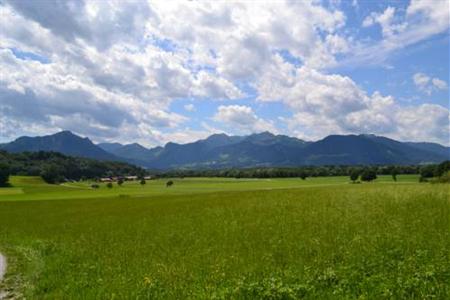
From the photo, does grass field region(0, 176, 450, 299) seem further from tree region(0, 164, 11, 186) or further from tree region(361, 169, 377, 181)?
tree region(0, 164, 11, 186)

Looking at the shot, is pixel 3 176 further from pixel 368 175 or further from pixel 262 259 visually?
pixel 262 259

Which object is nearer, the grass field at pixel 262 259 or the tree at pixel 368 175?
the grass field at pixel 262 259

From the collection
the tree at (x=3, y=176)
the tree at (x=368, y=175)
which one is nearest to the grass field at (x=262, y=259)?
the tree at (x=368, y=175)

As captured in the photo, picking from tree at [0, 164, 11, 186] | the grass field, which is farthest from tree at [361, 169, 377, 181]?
the grass field

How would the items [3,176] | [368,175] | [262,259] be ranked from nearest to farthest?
[262,259], [3,176], [368,175]

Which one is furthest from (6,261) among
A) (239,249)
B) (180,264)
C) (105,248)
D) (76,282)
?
(239,249)

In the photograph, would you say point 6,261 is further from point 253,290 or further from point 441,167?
point 441,167

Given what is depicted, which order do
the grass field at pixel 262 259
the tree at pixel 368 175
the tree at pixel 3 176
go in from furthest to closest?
the tree at pixel 368 175
the tree at pixel 3 176
the grass field at pixel 262 259

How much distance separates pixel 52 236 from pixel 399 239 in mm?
23257

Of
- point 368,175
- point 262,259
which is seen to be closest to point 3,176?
point 368,175

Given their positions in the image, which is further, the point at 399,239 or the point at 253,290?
the point at 399,239

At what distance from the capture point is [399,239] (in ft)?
52.2

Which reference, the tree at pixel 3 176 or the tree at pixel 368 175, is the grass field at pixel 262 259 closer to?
the tree at pixel 368 175

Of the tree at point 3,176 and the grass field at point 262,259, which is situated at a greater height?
the tree at point 3,176
